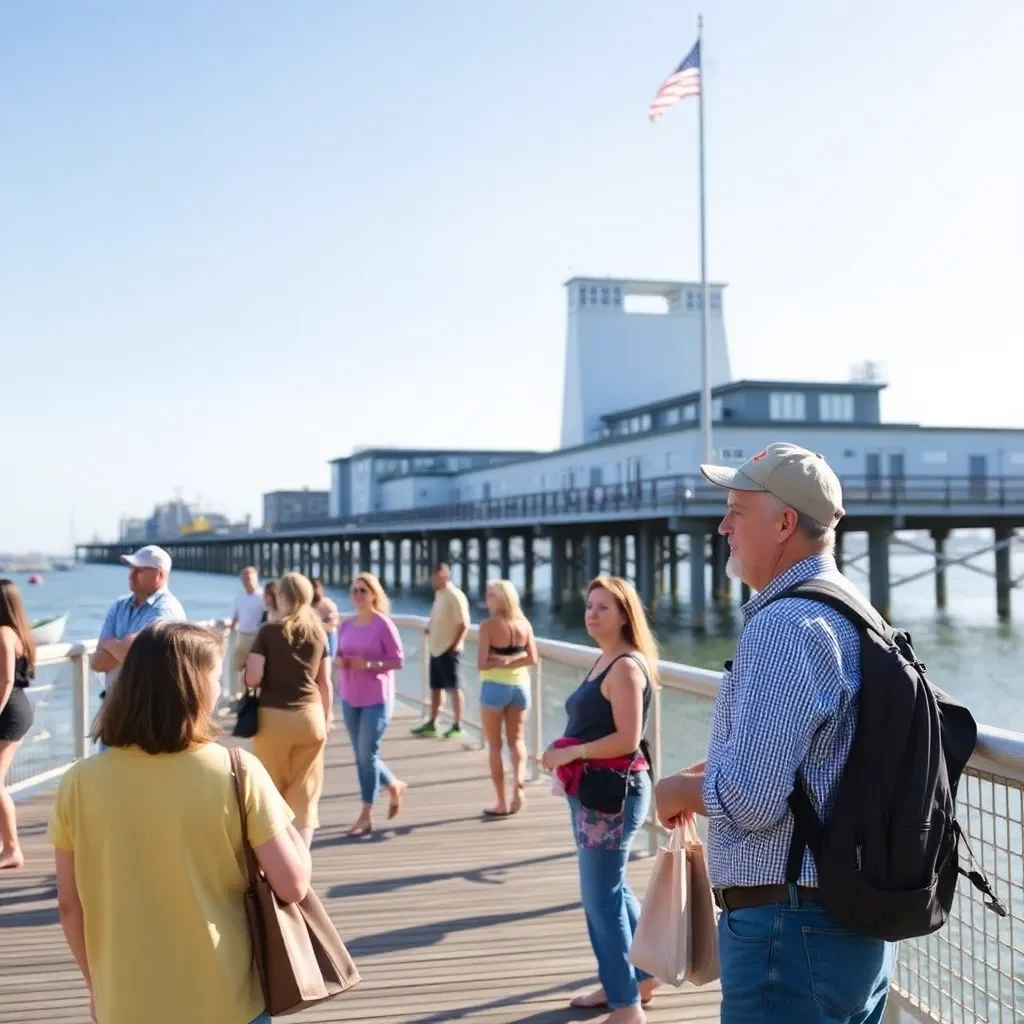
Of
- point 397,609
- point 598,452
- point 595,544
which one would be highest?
point 598,452

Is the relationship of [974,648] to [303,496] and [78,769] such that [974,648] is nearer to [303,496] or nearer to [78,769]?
[78,769]

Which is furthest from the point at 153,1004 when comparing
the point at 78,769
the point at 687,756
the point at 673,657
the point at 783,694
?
the point at 673,657

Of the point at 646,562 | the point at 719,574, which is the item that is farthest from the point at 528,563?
the point at 646,562

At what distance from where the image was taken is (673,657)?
3059 cm

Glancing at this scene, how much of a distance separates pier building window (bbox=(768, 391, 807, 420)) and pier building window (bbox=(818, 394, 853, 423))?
111cm

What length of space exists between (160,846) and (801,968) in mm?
1464

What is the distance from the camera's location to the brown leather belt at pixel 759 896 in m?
2.36

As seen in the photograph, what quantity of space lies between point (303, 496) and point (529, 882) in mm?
145693

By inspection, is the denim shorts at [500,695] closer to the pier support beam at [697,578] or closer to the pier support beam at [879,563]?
the pier support beam at [697,578]

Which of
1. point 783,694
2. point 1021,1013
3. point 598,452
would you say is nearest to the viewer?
point 783,694

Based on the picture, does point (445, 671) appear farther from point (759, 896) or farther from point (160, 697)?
point (759, 896)

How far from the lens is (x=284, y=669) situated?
6.22 metres

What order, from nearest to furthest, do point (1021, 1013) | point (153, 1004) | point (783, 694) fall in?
point (783, 694) → point (153, 1004) → point (1021, 1013)

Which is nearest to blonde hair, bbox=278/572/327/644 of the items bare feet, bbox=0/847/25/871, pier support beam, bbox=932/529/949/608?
bare feet, bbox=0/847/25/871
